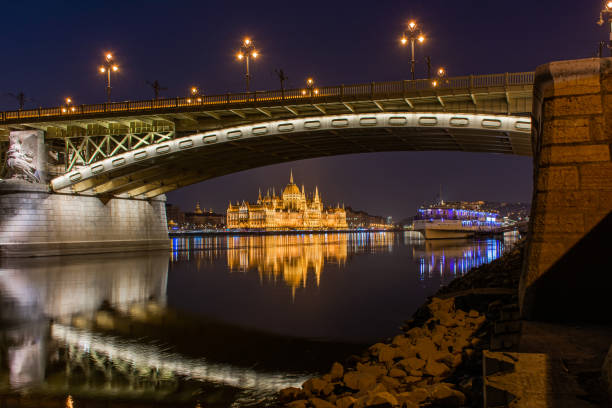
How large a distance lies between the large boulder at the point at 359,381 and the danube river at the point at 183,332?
4.24 ft

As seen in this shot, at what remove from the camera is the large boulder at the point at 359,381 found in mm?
5652

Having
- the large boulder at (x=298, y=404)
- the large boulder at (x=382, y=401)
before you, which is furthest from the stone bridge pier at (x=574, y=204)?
the large boulder at (x=298, y=404)

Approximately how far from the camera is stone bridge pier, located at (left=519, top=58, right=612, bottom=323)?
233 inches

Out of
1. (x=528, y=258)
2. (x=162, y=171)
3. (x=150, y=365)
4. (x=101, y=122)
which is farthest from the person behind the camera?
(x=162, y=171)

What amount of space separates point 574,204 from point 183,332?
26.3ft

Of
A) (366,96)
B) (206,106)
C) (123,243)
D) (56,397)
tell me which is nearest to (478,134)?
(366,96)

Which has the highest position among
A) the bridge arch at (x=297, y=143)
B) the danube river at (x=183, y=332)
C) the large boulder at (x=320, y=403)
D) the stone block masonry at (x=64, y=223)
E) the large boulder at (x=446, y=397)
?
the bridge arch at (x=297, y=143)

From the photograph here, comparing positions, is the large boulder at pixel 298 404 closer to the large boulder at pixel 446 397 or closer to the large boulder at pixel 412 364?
the large boulder at pixel 412 364

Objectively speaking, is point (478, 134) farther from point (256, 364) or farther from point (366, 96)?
point (256, 364)

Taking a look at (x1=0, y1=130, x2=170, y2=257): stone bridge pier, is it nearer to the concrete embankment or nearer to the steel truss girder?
the steel truss girder

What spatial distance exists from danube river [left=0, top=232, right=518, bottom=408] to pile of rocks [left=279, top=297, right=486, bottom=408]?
3.20 ft

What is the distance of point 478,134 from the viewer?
86.5ft

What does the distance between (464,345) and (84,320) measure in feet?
30.6

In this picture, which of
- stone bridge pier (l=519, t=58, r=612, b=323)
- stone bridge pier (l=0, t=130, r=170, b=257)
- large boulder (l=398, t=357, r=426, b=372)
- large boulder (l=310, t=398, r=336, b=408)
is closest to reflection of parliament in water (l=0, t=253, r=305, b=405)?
large boulder (l=310, t=398, r=336, b=408)
